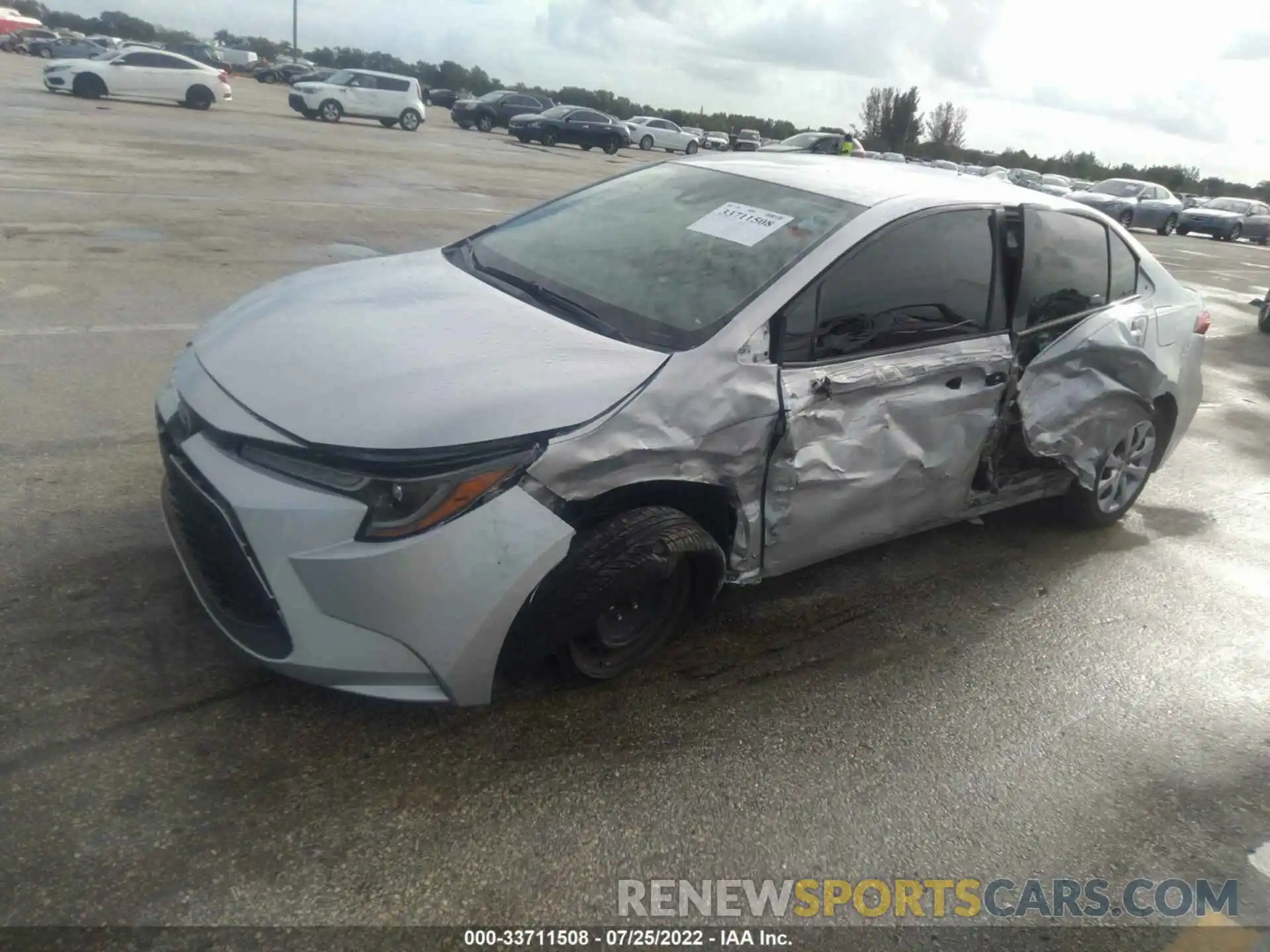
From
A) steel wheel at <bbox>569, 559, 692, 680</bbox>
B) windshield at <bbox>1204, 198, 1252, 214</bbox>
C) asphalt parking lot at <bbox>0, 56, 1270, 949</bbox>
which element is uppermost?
windshield at <bbox>1204, 198, 1252, 214</bbox>

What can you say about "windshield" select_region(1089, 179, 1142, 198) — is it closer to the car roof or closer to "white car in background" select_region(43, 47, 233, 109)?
"white car in background" select_region(43, 47, 233, 109)

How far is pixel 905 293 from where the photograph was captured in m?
3.60

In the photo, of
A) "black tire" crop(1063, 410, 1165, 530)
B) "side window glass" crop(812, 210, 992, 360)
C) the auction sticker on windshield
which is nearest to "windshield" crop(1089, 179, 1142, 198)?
"black tire" crop(1063, 410, 1165, 530)

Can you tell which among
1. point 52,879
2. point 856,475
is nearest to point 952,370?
point 856,475

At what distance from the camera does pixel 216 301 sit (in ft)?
24.0

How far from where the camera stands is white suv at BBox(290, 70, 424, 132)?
2984 cm

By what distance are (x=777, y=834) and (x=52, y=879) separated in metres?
1.80

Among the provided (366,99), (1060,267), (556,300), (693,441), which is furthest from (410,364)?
(366,99)

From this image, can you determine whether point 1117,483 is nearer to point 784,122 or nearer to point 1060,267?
point 1060,267

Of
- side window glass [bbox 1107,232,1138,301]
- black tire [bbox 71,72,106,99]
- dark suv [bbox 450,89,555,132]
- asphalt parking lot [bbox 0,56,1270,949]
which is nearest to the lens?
asphalt parking lot [bbox 0,56,1270,949]

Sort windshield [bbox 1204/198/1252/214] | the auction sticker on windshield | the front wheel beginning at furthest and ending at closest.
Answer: windshield [bbox 1204/198/1252/214] < the front wheel < the auction sticker on windshield

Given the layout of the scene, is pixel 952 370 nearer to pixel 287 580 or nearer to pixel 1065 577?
pixel 1065 577

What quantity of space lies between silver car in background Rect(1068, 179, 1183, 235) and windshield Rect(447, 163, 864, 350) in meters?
29.4

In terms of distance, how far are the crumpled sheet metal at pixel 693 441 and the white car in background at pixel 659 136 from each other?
41.0m
